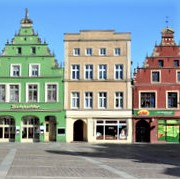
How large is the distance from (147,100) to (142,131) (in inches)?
141

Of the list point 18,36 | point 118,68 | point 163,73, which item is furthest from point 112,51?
point 18,36

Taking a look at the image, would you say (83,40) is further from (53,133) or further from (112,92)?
(53,133)

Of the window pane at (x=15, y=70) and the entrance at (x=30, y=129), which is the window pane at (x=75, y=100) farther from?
the window pane at (x=15, y=70)

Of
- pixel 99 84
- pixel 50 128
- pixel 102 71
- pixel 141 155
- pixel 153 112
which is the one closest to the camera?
pixel 141 155

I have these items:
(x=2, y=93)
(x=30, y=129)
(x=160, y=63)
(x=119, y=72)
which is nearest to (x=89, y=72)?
(x=119, y=72)

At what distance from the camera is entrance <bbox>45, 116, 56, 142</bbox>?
57.2m

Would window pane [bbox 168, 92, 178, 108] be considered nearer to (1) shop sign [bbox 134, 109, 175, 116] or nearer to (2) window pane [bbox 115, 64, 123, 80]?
(1) shop sign [bbox 134, 109, 175, 116]

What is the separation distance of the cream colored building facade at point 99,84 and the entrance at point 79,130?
50.1 inches

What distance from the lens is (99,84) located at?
56.6 m

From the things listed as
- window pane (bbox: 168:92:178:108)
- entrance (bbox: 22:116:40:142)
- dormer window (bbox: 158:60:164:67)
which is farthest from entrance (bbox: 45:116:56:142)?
dormer window (bbox: 158:60:164:67)

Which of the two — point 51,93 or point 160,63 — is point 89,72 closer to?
point 51,93

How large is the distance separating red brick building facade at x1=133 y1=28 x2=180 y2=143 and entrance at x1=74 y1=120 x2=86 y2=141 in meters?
6.23

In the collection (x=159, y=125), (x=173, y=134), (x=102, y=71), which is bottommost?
(x=173, y=134)

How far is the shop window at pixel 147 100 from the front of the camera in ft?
185
